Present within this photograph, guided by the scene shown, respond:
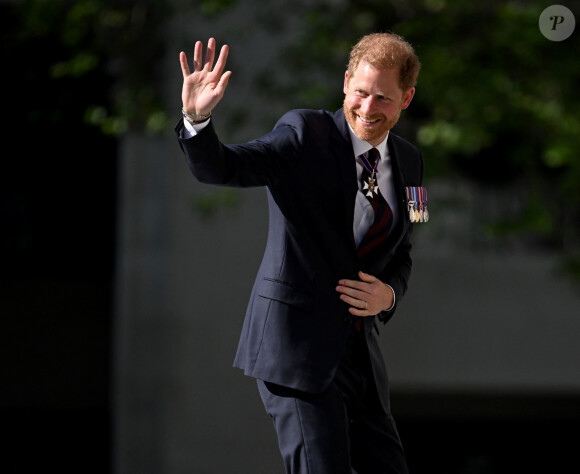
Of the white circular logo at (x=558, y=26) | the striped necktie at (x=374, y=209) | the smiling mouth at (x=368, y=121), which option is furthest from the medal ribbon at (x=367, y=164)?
the white circular logo at (x=558, y=26)

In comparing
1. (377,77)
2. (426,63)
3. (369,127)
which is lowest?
(369,127)

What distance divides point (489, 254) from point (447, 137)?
331 centimetres

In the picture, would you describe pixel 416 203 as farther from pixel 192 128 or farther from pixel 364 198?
pixel 192 128

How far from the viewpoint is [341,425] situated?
10.7ft

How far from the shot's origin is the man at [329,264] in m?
3.22

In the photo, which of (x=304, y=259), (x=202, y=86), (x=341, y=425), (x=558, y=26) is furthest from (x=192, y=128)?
(x=558, y=26)

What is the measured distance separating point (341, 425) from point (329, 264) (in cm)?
47

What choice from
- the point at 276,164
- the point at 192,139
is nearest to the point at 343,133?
the point at 276,164

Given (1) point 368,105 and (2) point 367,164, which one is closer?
(1) point 368,105

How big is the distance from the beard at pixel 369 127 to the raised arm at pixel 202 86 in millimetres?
420

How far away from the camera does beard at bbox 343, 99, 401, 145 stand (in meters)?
3.27

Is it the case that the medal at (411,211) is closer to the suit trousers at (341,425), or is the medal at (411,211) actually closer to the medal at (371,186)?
the medal at (371,186)

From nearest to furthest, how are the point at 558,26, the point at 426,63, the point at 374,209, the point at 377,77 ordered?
the point at 377,77
the point at 374,209
the point at 558,26
the point at 426,63

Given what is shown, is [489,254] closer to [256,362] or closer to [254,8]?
[254,8]
